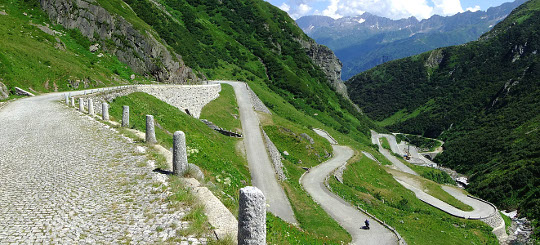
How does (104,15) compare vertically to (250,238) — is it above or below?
above

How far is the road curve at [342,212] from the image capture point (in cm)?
2467

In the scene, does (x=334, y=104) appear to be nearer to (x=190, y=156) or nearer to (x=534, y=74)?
(x=190, y=156)

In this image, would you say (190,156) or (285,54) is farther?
(285,54)

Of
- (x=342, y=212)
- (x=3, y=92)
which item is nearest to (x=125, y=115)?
(x=342, y=212)

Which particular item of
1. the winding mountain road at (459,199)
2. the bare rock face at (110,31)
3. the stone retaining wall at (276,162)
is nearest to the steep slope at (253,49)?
the bare rock face at (110,31)

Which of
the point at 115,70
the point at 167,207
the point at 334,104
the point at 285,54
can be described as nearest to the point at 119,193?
the point at 167,207

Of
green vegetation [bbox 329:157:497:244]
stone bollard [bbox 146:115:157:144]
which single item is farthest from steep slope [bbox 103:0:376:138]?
stone bollard [bbox 146:115:157:144]

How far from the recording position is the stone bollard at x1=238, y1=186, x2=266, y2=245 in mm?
6789

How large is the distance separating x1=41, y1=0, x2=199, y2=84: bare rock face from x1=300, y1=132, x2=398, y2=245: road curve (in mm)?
32702

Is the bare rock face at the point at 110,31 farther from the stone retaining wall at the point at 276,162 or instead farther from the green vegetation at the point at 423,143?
the green vegetation at the point at 423,143

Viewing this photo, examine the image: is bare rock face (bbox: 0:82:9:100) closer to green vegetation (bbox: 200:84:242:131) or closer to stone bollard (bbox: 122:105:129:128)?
stone bollard (bbox: 122:105:129:128)

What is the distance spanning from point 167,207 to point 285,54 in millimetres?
115244

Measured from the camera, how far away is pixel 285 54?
121 meters

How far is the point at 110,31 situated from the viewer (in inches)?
2047
